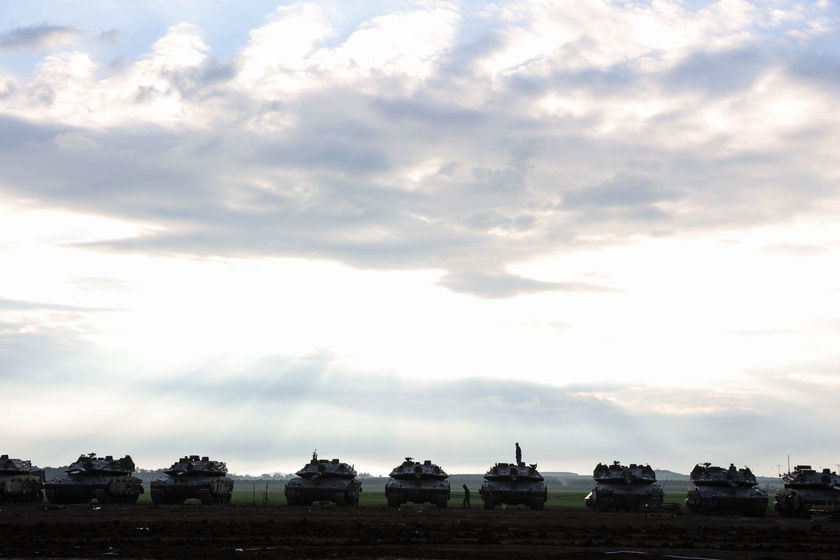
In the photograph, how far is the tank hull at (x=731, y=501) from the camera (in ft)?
168

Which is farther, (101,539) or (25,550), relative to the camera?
(101,539)

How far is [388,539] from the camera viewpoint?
2780 cm

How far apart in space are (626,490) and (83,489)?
3167 cm

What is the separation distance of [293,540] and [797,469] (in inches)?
1467

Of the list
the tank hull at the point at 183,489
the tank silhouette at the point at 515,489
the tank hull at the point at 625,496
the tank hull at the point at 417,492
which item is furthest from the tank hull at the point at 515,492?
the tank hull at the point at 183,489

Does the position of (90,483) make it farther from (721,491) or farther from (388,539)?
(721,491)

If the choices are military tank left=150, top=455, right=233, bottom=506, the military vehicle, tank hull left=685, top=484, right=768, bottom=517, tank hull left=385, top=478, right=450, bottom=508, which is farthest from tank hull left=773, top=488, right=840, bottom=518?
military tank left=150, top=455, right=233, bottom=506

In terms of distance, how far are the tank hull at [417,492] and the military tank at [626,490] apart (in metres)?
9.03

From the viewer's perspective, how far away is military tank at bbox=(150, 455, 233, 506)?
53906 millimetres

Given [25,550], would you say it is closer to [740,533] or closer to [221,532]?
[221,532]

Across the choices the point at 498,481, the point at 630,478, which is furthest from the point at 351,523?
the point at 630,478

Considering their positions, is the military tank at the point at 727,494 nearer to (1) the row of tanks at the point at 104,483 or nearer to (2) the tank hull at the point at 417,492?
(2) the tank hull at the point at 417,492

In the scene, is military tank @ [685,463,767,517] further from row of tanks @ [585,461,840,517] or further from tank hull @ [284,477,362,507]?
tank hull @ [284,477,362,507]

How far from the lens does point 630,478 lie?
53312 mm
